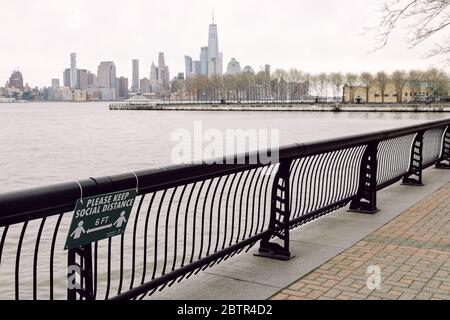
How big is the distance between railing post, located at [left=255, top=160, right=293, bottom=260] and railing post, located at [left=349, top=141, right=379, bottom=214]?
2608mm

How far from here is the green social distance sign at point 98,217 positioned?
3.31 meters

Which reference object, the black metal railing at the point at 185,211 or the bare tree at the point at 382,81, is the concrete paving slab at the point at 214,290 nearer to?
the black metal railing at the point at 185,211

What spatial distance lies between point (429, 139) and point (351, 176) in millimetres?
6486

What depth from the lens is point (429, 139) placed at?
1433 centimetres

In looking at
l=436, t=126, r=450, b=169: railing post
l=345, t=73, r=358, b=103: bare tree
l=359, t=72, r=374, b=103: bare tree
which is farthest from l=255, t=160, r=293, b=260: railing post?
l=345, t=73, r=358, b=103: bare tree

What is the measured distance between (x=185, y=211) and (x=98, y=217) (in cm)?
210

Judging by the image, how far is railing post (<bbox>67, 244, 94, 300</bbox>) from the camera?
3.54m

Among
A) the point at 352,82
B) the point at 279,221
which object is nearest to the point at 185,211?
the point at 279,221

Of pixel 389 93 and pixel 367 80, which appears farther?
pixel 367 80

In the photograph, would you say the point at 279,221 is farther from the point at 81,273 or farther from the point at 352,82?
the point at 352,82

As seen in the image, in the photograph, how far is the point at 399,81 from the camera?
553 feet

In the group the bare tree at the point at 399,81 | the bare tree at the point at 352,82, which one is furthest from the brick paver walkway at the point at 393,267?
the bare tree at the point at 352,82

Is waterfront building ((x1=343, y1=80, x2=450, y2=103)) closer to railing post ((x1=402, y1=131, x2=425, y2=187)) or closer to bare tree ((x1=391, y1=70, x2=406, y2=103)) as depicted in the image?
bare tree ((x1=391, y1=70, x2=406, y2=103))
